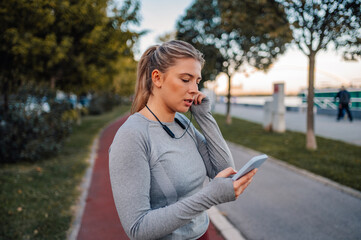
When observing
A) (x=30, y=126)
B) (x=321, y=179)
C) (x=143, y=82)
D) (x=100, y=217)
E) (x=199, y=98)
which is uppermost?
(x=143, y=82)

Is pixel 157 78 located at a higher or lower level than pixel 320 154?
higher

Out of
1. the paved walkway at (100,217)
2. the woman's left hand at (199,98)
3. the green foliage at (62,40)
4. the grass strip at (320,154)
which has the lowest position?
the paved walkway at (100,217)

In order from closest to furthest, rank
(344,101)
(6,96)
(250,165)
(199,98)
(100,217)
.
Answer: (250,165), (199,98), (100,217), (6,96), (344,101)

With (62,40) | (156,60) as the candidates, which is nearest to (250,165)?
(156,60)

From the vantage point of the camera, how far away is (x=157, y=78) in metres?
1.47

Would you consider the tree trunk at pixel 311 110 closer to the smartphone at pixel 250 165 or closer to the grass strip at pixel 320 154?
the grass strip at pixel 320 154

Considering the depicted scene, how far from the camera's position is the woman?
120 centimetres

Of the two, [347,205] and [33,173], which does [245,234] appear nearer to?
[347,205]

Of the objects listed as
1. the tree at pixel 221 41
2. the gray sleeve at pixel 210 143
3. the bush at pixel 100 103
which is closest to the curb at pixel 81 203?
the gray sleeve at pixel 210 143

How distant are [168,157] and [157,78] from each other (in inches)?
17.3

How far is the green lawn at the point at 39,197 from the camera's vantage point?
3.61 metres

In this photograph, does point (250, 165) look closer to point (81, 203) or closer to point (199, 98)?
point (199, 98)

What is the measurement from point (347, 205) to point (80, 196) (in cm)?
470

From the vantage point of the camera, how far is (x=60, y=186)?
5418 millimetres
